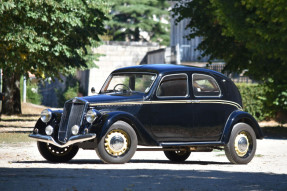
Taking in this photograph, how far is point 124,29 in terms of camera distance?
7850cm

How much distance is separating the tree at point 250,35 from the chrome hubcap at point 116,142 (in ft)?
37.4

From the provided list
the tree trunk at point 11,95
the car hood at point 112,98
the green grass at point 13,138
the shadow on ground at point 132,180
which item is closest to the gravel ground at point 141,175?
the shadow on ground at point 132,180

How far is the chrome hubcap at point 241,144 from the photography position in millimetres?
12961

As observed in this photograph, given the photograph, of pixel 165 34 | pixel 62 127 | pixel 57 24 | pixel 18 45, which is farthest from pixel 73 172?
pixel 165 34

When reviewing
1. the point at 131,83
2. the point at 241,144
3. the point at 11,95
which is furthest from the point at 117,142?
the point at 11,95

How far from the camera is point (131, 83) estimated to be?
42.0ft

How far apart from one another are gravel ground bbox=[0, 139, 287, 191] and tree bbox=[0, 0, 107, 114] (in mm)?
8942

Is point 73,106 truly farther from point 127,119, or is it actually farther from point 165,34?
point 165,34

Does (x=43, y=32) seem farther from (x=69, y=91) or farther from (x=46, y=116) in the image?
(x=69, y=91)

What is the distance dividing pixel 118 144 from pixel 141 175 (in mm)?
1474

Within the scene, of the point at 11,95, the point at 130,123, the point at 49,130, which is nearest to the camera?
the point at 130,123

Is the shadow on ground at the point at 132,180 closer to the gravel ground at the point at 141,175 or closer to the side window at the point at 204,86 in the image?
the gravel ground at the point at 141,175

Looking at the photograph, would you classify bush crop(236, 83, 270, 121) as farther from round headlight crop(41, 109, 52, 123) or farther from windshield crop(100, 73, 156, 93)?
round headlight crop(41, 109, 52, 123)

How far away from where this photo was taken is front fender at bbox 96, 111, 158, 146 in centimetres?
1135
